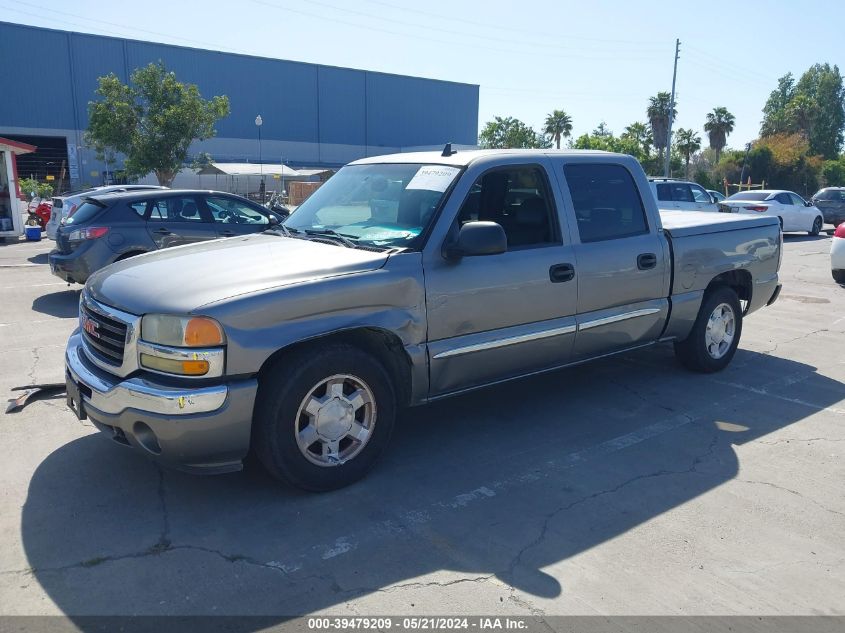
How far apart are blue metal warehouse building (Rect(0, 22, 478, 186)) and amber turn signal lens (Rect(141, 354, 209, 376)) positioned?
46.7 meters

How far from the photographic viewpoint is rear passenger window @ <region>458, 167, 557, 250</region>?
4.87 meters

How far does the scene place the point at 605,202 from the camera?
543 cm

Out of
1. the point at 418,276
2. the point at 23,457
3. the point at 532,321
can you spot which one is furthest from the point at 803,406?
the point at 23,457

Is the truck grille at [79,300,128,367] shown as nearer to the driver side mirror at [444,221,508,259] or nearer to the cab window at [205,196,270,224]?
the driver side mirror at [444,221,508,259]

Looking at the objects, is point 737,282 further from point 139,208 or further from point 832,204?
point 832,204

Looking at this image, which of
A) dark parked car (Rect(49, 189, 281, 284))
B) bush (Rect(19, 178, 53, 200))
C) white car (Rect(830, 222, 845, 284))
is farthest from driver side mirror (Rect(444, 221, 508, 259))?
bush (Rect(19, 178, 53, 200))

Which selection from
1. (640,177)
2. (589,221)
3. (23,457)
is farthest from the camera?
(640,177)

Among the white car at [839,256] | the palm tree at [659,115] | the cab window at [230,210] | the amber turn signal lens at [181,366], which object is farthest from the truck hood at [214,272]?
the palm tree at [659,115]

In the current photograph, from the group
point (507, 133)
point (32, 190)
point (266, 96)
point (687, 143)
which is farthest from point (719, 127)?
point (32, 190)

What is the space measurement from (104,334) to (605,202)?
3.68m

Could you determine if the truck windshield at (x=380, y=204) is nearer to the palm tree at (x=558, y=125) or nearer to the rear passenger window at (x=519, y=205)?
the rear passenger window at (x=519, y=205)

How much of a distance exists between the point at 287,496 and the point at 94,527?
3.30 ft

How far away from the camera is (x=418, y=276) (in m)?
4.21

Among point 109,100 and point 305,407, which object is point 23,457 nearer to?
point 305,407
